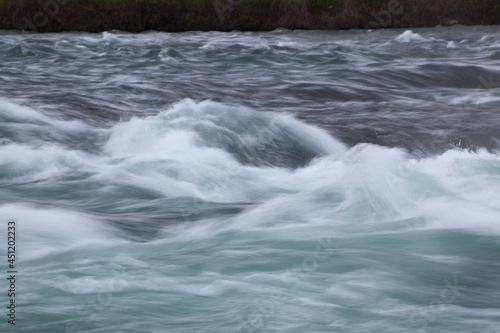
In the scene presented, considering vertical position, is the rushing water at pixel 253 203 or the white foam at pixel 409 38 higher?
the white foam at pixel 409 38

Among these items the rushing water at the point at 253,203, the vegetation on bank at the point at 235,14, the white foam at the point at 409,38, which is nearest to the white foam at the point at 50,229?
the rushing water at the point at 253,203

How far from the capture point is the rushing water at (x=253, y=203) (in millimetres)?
4355

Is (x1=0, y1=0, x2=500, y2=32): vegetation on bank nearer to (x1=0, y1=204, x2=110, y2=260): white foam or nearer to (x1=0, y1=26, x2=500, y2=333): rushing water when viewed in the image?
(x1=0, y1=26, x2=500, y2=333): rushing water

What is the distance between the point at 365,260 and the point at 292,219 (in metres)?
1.03

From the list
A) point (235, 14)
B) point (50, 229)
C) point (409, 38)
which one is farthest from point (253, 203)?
point (235, 14)

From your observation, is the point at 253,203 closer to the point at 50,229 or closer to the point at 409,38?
the point at 50,229

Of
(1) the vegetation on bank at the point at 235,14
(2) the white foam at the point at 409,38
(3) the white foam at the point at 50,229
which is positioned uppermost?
(1) the vegetation on bank at the point at 235,14

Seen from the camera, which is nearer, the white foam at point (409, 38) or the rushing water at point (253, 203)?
the rushing water at point (253, 203)

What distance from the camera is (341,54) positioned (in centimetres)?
1569

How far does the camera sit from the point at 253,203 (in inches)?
255

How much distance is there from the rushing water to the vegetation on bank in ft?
38.7

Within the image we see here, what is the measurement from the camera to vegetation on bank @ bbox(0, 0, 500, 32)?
2361 cm

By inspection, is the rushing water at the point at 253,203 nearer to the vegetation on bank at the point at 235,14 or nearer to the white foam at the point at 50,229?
the white foam at the point at 50,229

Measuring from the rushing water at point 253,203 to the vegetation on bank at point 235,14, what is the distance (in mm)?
11789
